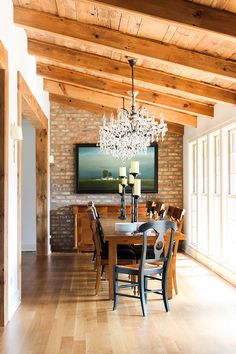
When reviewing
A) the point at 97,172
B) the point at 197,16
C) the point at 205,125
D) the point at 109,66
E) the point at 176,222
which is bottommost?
the point at 176,222

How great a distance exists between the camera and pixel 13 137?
486 cm

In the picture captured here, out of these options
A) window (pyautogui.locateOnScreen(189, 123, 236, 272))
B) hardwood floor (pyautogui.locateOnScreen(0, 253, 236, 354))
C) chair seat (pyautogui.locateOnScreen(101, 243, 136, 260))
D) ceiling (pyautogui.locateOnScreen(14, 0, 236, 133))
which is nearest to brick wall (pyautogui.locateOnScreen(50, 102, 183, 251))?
window (pyautogui.locateOnScreen(189, 123, 236, 272))

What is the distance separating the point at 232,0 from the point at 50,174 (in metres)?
6.47

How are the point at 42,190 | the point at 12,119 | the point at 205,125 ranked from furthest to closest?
the point at 42,190 < the point at 205,125 < the point at 12,119

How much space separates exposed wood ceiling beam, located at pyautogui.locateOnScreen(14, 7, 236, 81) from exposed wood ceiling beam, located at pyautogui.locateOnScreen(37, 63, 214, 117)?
6.99ft

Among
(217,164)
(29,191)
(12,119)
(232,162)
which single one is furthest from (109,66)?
(29,191)

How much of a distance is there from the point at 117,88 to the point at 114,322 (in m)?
4.08

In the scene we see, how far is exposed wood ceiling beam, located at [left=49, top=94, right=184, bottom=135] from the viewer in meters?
9.44

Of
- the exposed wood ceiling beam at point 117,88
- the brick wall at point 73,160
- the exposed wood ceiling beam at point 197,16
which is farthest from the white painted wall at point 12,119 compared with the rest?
the brick wall at point 73,160

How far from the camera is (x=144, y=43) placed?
509 cm

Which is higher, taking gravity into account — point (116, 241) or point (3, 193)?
point (3, 193)

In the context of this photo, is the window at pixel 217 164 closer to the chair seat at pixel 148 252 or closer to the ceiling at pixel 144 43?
the ceiling at pixel 144 43

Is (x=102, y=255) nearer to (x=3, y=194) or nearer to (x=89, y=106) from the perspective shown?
(x=3, y=194)

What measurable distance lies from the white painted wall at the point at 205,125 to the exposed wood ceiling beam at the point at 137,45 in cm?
119
